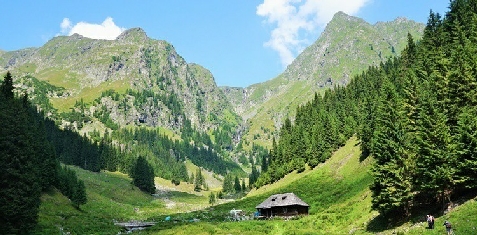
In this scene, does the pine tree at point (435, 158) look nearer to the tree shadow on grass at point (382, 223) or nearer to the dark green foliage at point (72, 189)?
the tree shadow on grass at point (382, 223)

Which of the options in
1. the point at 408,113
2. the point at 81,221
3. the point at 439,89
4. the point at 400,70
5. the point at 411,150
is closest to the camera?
the point at 411,150

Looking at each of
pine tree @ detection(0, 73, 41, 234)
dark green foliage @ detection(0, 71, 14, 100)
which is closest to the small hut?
pine tree @ detection(0, 73, 41, 234)

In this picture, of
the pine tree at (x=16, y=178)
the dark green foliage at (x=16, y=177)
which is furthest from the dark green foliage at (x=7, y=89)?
the pine tree at (x=16, y=178)

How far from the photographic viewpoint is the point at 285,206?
7562cm

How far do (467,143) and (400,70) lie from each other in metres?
70.4

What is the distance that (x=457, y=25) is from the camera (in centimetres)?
7919

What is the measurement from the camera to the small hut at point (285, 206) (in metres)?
74.1

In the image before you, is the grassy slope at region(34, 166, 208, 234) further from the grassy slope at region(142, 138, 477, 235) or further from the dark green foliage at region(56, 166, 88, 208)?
the grassy slope at region(142, 138, 477, 235)

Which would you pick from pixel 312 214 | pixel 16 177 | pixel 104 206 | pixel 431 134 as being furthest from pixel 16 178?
pixel 104 206

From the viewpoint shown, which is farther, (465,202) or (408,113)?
(408,113)

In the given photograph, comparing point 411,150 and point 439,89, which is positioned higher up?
point 439,89

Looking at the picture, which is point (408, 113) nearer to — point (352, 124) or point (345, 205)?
point (345, 205)

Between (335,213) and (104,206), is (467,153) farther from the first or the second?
(104,206)

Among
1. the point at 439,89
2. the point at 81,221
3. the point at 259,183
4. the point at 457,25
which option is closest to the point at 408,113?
the point at 439,89
